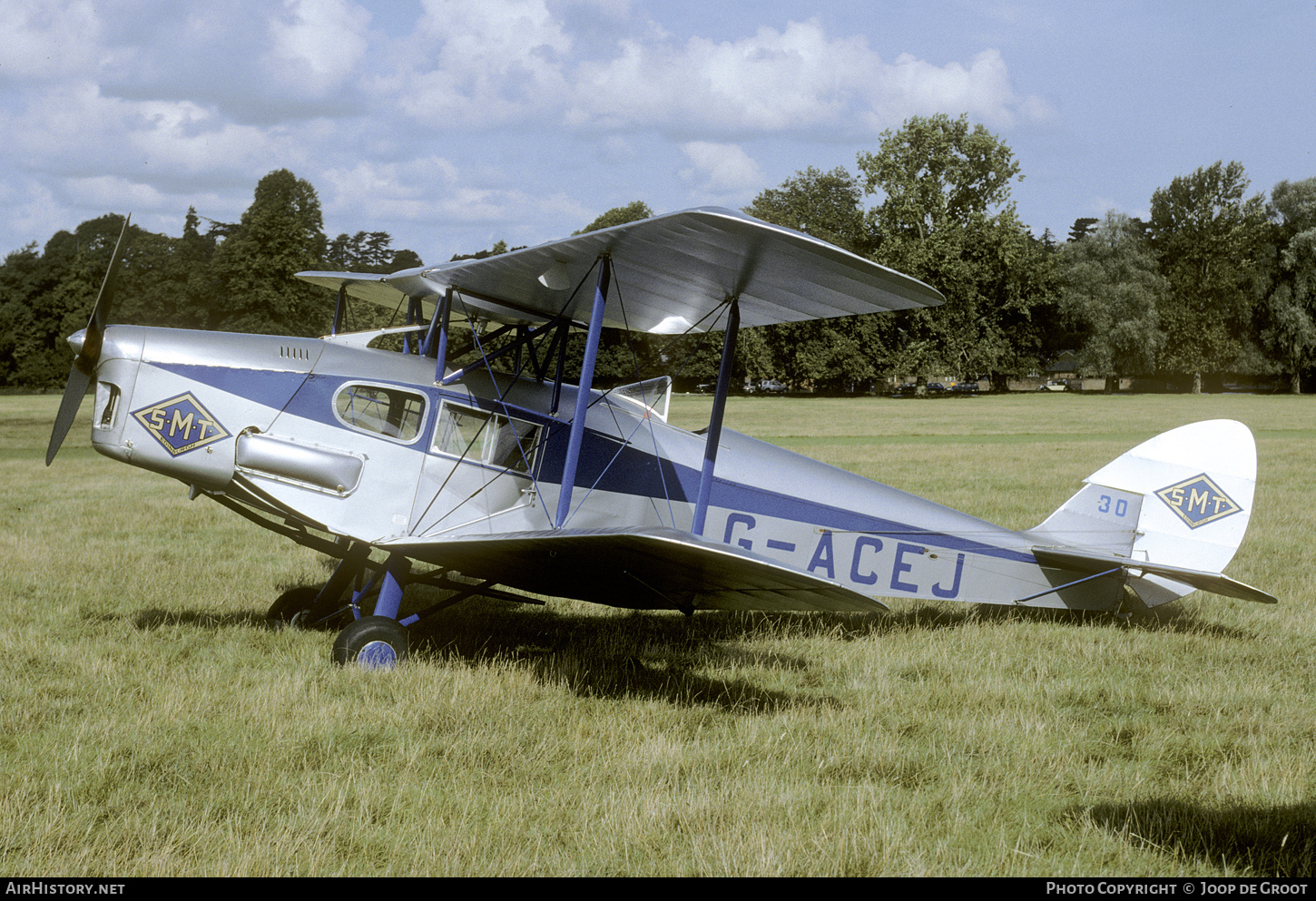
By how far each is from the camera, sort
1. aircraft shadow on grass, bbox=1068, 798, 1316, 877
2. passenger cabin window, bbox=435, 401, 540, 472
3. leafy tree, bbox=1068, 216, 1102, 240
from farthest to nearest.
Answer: leafy tree, bbox=1068, 216, 1102, 240
passenger cabin window, bbox=435, 401, 540, 472
aircraft shadow on grass, bbox=1068, 798, 1316, 877

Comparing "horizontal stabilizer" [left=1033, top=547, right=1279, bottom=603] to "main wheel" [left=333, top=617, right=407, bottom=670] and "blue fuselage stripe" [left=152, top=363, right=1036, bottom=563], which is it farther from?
"main wheel" [left=333, top=617, right=407, bottom=670]

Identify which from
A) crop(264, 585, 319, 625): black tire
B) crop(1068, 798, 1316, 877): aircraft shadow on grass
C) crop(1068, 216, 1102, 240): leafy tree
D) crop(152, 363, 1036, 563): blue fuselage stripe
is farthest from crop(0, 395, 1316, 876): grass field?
crop(1068, 216, 1102, 240): leafy tree

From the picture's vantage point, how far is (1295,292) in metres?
64.6

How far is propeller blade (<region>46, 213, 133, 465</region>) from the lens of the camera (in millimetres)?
6219

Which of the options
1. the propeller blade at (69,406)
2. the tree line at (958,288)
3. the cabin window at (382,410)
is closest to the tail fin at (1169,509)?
the cabin window at (382,410)

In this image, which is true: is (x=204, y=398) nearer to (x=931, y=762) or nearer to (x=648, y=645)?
(x=648, y=645)

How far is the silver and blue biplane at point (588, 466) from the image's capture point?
599 cm

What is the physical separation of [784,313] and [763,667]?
2909 mm

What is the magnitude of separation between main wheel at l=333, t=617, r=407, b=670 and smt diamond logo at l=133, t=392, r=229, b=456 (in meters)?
1.59

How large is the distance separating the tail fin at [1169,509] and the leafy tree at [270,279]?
5839 centimetres

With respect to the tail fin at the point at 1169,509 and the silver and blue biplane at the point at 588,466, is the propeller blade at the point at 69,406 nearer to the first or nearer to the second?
the silver and blue biplane at the point at 588,466

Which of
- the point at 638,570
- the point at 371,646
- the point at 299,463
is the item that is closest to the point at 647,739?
the point at 638,570

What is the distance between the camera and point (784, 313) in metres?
7.77

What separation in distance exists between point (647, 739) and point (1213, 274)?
78.2 meters
